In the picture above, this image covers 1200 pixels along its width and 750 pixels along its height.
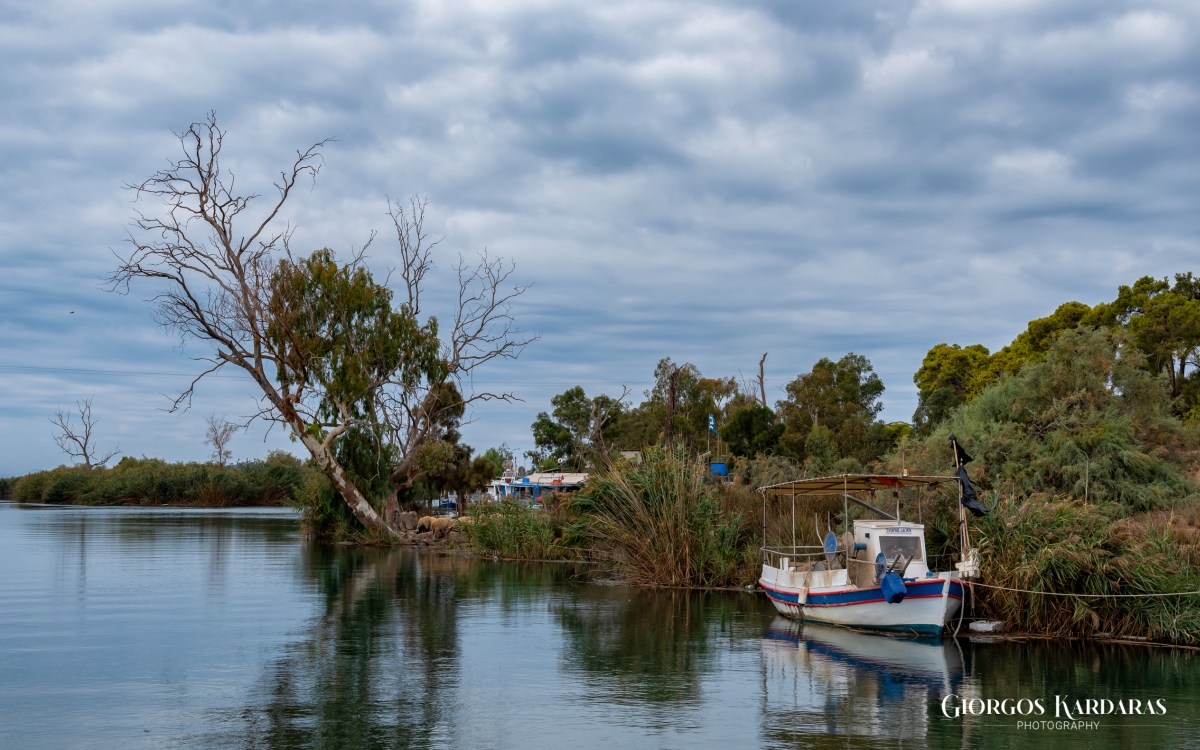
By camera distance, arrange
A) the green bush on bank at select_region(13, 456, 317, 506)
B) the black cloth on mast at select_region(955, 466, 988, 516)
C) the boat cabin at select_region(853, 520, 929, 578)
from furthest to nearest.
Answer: the green bush on bank at select_region(13, 456, 317, 506) → the black cloth on mast at select_region(955, 466, 988, 516) → the boat cabin at select_region(853, 520, 929, 578)

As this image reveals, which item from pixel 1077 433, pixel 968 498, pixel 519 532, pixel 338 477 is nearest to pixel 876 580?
pixel 968 498

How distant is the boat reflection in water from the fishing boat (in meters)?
0.40

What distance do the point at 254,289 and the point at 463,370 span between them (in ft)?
31.6

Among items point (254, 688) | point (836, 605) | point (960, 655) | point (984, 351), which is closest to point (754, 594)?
point (836, 605)

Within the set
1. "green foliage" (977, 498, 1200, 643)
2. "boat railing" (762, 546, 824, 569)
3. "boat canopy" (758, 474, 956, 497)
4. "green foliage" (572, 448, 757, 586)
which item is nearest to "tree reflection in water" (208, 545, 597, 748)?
"green foliage" (572, 448, 757, 586)

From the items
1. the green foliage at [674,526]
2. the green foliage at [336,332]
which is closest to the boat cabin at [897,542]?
the green foliage at [674,526]

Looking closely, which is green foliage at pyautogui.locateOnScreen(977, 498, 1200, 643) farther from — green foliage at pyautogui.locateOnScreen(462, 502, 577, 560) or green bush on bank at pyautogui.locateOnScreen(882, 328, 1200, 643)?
green foliage at pyautogui.locateOnScreen(462, 502, 577, 560)

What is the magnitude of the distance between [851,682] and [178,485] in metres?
87.3

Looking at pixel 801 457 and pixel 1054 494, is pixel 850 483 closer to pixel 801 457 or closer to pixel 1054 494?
pixel 1054 494

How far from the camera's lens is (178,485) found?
89.7m

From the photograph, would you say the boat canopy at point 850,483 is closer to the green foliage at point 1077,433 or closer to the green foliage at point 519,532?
the green foliage at point 1077,433

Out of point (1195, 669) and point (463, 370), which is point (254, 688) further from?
point (463, 370)

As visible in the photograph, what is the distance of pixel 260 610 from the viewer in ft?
67.0

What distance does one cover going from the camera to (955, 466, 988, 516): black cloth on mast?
1839 cm
